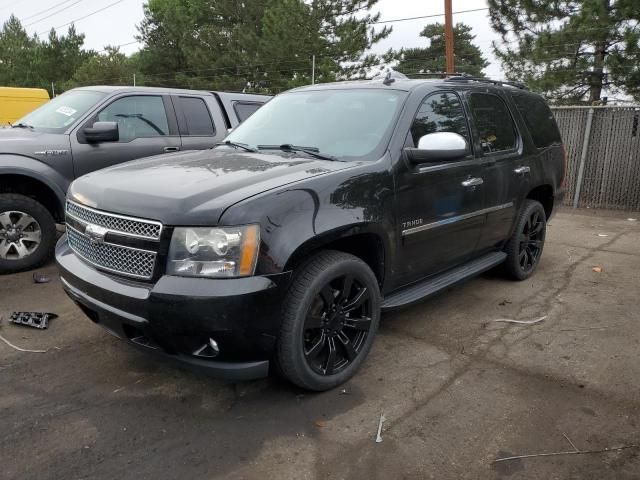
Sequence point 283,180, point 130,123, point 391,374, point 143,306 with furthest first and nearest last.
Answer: point 130,123
point 391,374
point 283,180
point 143,306

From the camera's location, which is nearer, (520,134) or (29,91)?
(520,134)

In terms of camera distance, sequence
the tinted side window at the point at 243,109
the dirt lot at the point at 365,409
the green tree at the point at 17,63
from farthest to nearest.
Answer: the green tree at the point at 17,63
the tinted side window at the point at 243,109
the dirt lot at the point at 365,409

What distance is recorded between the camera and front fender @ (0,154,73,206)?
4.99 meters

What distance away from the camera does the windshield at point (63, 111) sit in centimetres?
557

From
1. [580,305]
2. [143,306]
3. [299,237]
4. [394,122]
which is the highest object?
[394,122]

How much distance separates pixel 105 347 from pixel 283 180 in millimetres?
1908

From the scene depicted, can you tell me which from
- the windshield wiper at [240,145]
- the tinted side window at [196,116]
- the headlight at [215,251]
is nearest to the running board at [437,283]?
the headlight at [215,251]

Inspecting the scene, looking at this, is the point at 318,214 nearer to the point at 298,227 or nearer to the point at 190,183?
the point at 298,227

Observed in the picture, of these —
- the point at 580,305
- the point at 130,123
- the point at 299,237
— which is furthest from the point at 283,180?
the point at 130,123

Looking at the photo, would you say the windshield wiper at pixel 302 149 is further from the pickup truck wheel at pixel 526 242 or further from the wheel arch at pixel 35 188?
the wheel arch at pixel 35 188

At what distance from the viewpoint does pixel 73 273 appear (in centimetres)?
301

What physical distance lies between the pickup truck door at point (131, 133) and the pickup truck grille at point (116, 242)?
8.54 ft

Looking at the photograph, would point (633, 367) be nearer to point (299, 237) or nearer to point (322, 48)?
point (299, 237)

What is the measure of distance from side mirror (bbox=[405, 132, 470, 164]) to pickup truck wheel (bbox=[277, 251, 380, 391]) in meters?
0.82
